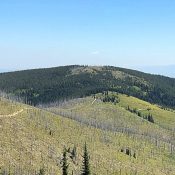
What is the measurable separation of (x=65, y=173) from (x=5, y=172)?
81916 millimetres

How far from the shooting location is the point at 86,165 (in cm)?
10081

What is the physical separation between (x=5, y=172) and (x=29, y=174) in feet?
47.0

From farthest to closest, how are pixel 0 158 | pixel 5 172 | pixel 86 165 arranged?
pixel 0 158, pixel 5 172, pixel 86 165

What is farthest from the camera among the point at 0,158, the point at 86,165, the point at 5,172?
the point at 0,158

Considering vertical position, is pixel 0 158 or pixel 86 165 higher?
pixel 86 165

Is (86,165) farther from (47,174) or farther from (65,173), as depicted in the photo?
(47,174)

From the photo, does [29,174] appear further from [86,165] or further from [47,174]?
[86,165]

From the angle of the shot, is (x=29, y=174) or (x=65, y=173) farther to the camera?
(x=29, y=174)

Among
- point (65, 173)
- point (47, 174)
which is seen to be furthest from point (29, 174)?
point (65, 173)

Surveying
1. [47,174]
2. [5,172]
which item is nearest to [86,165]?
[5,172]

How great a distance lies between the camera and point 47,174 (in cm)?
19925

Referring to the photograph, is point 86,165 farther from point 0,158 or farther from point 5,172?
point 0,158

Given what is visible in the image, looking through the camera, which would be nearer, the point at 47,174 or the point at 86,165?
the point at 86,165

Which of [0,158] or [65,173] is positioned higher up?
[65,173]
